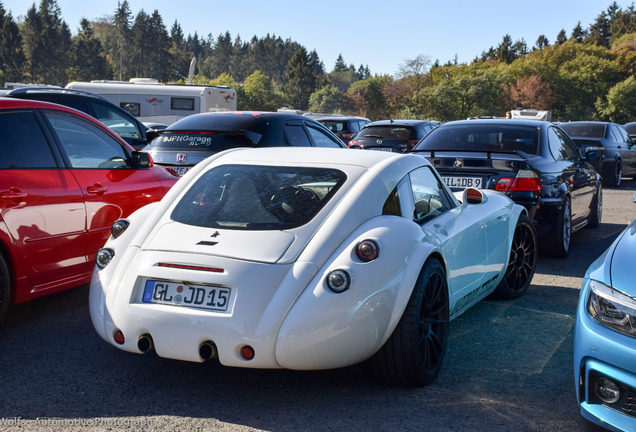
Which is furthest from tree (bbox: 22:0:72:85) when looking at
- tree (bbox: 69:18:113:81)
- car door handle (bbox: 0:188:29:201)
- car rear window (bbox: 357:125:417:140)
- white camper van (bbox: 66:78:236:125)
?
car door handle (bbox: 0:188:29:201)

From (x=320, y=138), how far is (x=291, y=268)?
5.81 m

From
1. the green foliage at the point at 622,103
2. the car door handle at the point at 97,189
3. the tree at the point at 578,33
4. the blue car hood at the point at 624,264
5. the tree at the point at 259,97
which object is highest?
the tree at the point at 578,33

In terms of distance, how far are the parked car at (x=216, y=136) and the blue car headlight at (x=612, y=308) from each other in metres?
5.28

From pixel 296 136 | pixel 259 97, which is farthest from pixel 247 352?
pixel 259 97

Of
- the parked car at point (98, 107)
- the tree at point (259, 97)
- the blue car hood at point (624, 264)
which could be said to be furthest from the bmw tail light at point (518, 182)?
the tree at point (259, 97)

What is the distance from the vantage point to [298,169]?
4344 mm

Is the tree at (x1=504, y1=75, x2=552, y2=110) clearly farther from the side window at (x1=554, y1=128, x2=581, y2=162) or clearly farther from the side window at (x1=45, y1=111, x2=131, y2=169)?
the side window at (x1=45, y1=111, x2=131, y2=169)

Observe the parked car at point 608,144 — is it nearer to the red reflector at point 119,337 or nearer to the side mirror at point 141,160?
the side mirror at point 141,160

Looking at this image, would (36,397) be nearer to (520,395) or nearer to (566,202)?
(520,395)

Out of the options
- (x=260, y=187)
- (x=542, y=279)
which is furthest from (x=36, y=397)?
(x=542, y=279)

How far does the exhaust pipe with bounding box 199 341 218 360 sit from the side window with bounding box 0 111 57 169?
2257 mm

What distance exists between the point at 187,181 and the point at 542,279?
392 cm

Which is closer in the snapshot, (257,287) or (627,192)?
(257,287)

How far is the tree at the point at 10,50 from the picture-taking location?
302 feet
